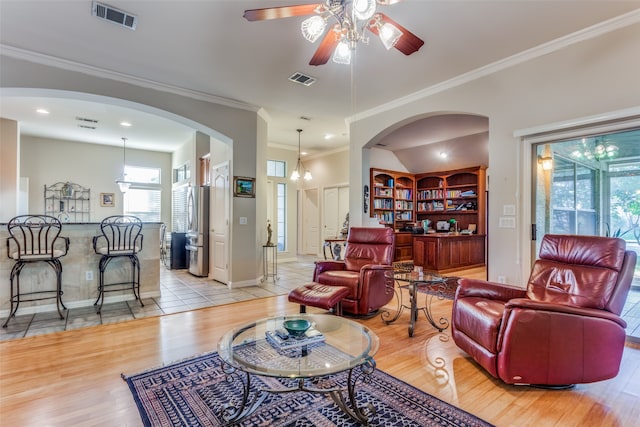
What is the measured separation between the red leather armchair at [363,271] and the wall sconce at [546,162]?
1866 millimetres

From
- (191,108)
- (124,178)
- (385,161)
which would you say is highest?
(191,108)

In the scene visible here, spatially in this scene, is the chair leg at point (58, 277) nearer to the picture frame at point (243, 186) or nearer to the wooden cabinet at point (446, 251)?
the picture frame at point (243, 186)

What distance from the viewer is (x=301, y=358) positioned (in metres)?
1.76

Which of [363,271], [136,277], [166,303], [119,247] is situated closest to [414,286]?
[363,271]

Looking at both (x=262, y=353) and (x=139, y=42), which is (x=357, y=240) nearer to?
(x=262, y=353)

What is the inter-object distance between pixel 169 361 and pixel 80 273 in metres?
2.35

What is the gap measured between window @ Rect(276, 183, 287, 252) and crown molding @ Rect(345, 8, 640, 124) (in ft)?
13.3

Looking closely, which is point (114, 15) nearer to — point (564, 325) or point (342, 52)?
point (342, 52)

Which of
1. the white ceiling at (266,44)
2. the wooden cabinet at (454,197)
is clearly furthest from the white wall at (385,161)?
the white ceiling at (266,44)

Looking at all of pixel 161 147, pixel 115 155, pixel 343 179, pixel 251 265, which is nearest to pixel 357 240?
pixel 251 265

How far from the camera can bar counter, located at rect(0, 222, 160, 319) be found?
3553 mm

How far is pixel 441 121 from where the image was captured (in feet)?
19.0

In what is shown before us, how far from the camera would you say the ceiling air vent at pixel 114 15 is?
105 inches

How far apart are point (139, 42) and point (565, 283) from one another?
450cm
